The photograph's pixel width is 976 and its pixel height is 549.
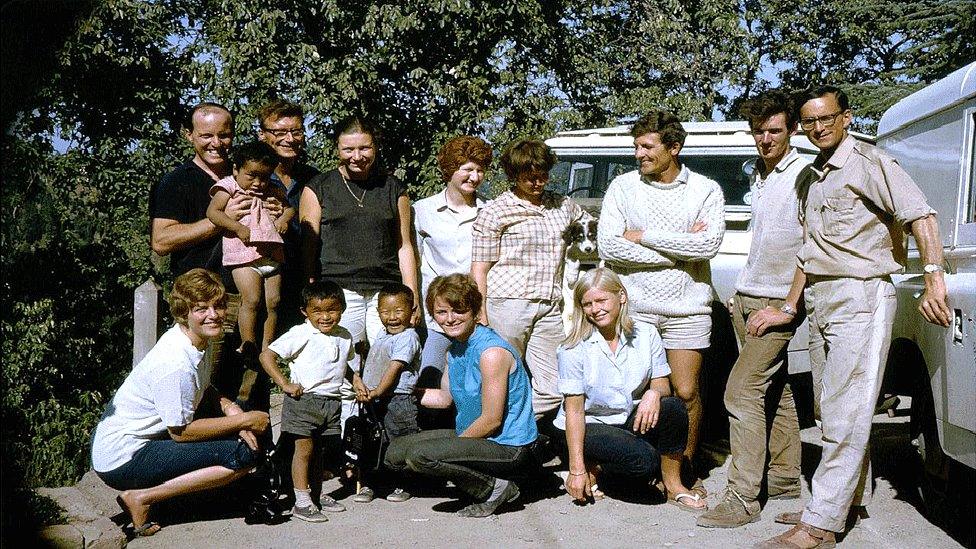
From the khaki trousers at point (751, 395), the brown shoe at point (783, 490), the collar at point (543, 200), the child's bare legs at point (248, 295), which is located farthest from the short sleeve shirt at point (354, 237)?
the brown shoe at point (783, 490)

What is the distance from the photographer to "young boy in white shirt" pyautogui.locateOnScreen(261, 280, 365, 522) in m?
4.75

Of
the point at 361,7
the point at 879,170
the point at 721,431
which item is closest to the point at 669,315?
the point at 879,170

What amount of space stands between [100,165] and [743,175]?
11.2 metres

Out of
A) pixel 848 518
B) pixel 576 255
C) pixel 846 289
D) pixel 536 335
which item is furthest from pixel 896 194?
pixel 576 255

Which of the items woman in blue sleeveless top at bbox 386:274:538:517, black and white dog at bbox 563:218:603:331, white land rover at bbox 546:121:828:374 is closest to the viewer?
woman in blue sleeveless top at bbox 386:274:538:517

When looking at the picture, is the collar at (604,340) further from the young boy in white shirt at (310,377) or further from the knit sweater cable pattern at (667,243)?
the young boy in white shirt at (310,377)

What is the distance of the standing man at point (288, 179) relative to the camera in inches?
205

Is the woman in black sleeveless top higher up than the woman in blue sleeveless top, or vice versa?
the woman in black sleeveless top

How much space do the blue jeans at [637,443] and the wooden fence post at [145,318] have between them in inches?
99.2

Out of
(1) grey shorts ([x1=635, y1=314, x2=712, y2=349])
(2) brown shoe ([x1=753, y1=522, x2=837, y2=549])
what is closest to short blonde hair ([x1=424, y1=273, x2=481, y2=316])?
(1) grey shorts ([x1=635, y1=314, x2=712, y2=349])

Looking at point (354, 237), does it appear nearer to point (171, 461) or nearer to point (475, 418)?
point (475, 418)

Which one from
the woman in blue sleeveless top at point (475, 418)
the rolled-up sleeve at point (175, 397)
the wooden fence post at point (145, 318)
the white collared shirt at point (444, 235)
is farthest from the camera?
the white collared shirt at point (444, 235)

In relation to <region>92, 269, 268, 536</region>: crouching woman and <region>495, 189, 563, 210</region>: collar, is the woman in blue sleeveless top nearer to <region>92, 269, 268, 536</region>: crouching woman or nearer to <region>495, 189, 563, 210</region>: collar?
<region>495, 189, 563, 210</region>: collar

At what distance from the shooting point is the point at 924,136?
493cm
